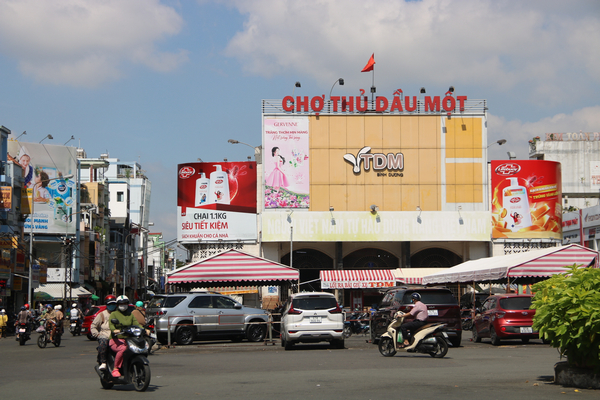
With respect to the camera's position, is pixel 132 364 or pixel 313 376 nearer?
pixel 132 364

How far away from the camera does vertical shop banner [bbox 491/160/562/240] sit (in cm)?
5478

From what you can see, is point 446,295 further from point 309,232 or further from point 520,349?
point 309,232

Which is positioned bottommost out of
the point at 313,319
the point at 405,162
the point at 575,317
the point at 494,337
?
the point at 494,337

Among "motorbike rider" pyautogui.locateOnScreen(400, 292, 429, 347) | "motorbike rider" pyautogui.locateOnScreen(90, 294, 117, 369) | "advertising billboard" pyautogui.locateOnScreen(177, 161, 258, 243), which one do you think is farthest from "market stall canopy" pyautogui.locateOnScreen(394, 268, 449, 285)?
"motorbike rider" pyautogui.locateOnScreen(90, 294, 117, 369)

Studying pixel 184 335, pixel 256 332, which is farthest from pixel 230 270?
pixel 184 335

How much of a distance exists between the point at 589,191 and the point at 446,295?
6355 cm

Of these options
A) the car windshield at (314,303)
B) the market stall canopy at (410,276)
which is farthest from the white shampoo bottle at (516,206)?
the car windshield at (314,303)

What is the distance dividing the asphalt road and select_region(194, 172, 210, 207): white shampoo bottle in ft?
116

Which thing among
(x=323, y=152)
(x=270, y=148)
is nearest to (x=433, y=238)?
(x=323, y=152)

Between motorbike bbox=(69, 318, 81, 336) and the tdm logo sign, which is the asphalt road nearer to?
motorbike bbox=(69, 318, 81, 336)

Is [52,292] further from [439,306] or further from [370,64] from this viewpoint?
[439,306]

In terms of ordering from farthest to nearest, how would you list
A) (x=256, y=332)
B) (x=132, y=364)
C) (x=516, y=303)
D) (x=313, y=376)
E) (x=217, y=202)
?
(x=217, y=202)
(x=256, y=332)
(x=516, y=303)
(x=313, y=376)
(x=132, y=364)

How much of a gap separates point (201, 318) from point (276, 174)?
102ft

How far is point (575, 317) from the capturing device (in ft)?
35.2
